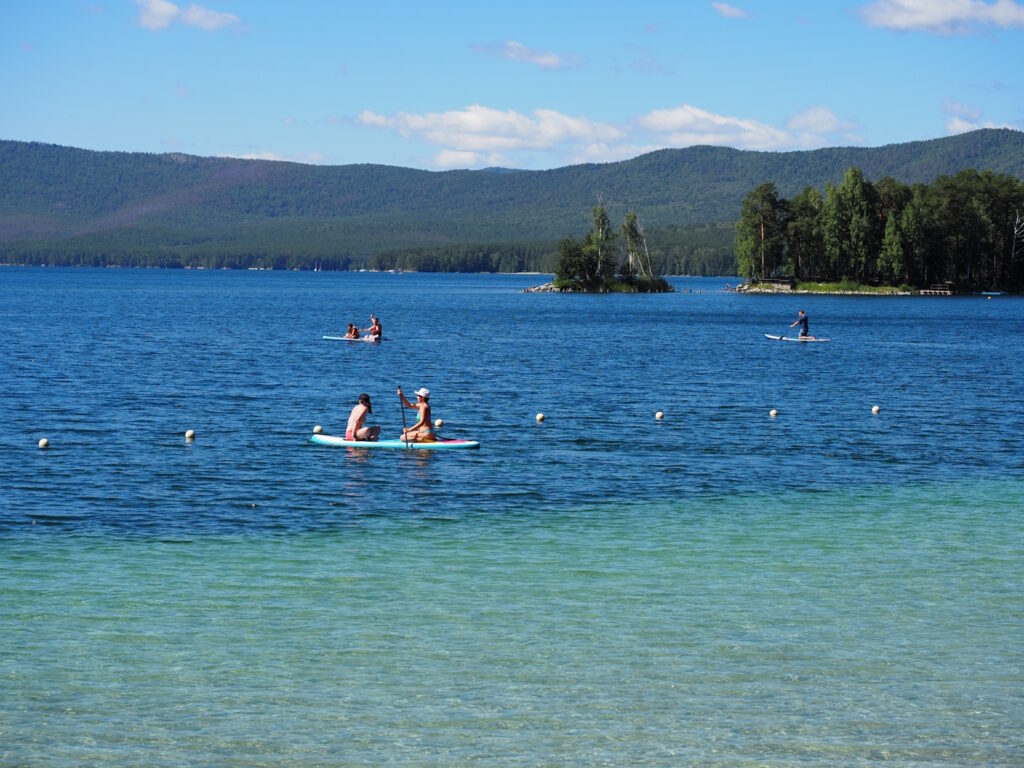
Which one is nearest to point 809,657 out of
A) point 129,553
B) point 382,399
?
point 129,553

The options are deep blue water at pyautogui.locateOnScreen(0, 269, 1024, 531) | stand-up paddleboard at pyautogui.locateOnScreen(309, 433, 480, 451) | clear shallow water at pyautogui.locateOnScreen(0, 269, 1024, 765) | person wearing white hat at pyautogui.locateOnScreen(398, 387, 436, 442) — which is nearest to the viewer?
clear shallow water at pyautogui.locateOnScreen(0, 269, 1024, 765)

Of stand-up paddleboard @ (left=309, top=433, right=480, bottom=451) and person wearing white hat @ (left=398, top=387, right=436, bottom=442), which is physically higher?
person wearing white hat @ (left=398, top=387, right=436, bottom=442)

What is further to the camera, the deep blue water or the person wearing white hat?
the person wearing white hat

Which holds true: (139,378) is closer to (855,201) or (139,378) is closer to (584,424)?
(584,424)

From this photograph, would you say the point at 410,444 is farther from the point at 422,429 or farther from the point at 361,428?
the point at 361,428

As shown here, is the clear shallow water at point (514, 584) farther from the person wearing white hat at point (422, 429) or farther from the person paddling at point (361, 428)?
the person paddling at point (361, 428)

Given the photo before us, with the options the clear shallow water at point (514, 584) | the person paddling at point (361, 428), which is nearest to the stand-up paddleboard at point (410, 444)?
the person paddling at point (361, 428)

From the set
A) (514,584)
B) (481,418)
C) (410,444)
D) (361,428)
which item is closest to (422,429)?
(410,444)

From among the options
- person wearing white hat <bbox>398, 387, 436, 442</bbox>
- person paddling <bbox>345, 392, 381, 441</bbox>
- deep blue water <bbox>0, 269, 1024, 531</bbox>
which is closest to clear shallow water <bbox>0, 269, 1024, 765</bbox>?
deep blue water <bbox>0, 269, 1024, 531</bbox>

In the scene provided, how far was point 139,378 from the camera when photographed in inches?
2421

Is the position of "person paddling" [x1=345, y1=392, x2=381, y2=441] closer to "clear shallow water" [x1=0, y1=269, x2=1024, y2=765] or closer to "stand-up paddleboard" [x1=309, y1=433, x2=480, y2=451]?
"stand-up paddleboard" [x1=309, y1=433, x2=480, y2=451]

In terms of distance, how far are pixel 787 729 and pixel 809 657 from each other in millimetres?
3062

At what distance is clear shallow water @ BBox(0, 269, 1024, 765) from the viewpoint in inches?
619

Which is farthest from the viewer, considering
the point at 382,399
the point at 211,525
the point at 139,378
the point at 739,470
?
the point at 139,378
